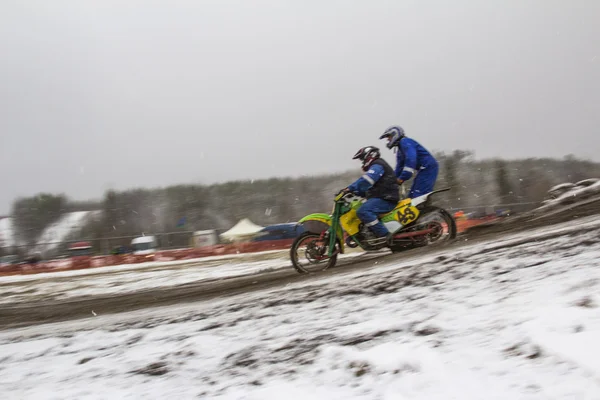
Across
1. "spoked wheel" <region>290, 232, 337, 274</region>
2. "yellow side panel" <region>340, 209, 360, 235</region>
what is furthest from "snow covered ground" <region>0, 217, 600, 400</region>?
"yellow side panel" <region>340, 209, 360, 235</region>

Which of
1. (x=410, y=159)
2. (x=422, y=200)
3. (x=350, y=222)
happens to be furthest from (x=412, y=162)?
(x=350, y=222)

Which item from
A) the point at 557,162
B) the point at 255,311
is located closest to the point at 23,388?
the point at 255,311

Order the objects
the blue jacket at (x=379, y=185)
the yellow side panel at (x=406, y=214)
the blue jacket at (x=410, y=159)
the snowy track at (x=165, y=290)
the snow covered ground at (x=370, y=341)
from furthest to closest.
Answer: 1. the blue jacket at (x=410, y=159)
2. the yellow side panel at (x=406, y=214)
3. the blue jacket at (x=379, y=185)
4. the snowy track at (x=165, y=290)
5. the snow covered ground at (x=370, y=341)

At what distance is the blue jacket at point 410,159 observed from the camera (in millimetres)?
6992

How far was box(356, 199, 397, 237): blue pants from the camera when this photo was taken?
671 centimetres

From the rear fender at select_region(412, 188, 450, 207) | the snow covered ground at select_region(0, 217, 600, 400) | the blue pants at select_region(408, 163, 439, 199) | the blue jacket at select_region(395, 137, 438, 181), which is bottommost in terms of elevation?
the snow covered ground at select_region(0, 217, 600, 400)

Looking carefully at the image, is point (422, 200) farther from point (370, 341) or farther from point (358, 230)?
point (370, 341)

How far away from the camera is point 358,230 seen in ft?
22.6

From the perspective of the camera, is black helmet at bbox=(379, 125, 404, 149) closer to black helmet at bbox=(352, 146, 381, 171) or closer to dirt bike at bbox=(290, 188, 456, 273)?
black helmet at bbox=(352, 146, 381, 171)

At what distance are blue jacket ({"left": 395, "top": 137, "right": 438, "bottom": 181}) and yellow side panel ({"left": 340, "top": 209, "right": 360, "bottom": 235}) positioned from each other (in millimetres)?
1000

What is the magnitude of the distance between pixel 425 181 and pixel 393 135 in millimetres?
942

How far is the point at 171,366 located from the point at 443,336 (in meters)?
1.88

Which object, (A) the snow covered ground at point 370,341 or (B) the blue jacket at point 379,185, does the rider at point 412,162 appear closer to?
(B) the blue jacket at point 379,185

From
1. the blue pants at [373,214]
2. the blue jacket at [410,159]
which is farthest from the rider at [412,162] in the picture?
the blue pants at [373,214]
